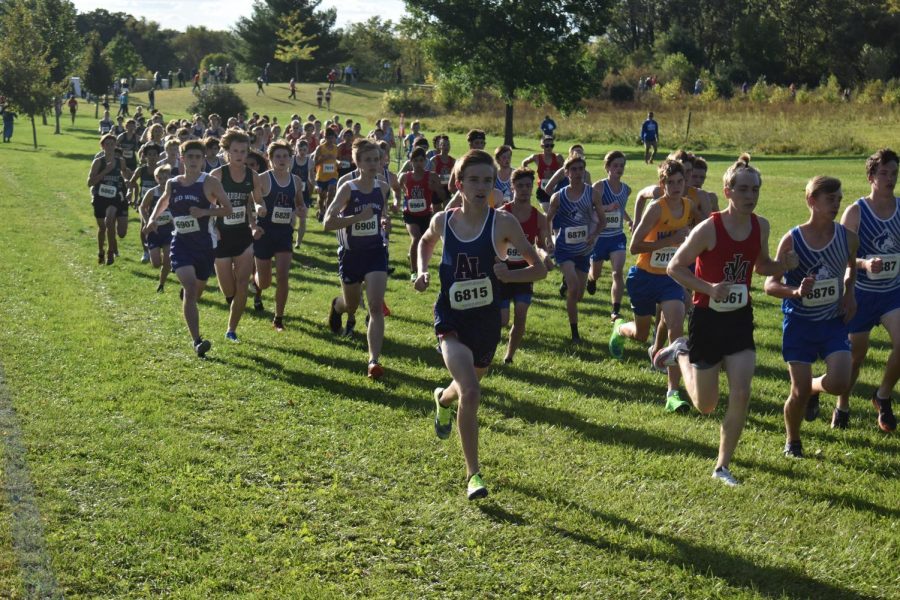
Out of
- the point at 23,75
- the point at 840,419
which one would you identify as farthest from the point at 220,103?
the point at 840,419

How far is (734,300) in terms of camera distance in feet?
20.4

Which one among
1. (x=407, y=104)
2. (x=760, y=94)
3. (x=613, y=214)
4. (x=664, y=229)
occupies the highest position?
(x=760, y=94)

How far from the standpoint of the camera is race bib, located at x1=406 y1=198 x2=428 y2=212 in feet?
45.8

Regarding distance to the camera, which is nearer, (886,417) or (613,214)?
(886,417)

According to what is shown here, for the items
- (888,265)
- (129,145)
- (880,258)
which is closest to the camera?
(880,258)

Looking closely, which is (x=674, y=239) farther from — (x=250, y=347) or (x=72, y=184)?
(x=72, y=184)

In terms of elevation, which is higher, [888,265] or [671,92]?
[671,92]

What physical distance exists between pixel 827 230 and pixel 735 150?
37.4m

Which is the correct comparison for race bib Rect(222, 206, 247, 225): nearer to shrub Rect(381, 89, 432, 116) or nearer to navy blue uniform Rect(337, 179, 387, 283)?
navy blue uniform Rect(337, 179, 387, 283)

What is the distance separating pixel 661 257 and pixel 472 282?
108 inches

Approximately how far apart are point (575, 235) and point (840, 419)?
3740mm

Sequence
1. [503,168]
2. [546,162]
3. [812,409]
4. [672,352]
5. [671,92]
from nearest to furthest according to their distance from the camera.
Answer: [672,352] → [812,409] → [503,168] → [546,162] → [671,92]

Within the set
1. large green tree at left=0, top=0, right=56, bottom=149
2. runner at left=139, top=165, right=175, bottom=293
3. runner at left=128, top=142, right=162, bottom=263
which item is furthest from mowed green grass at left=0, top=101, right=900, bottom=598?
large green tree at left=0, top=0, right=56, bottom=149

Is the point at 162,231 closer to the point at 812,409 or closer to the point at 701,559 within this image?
the point at 812,409
